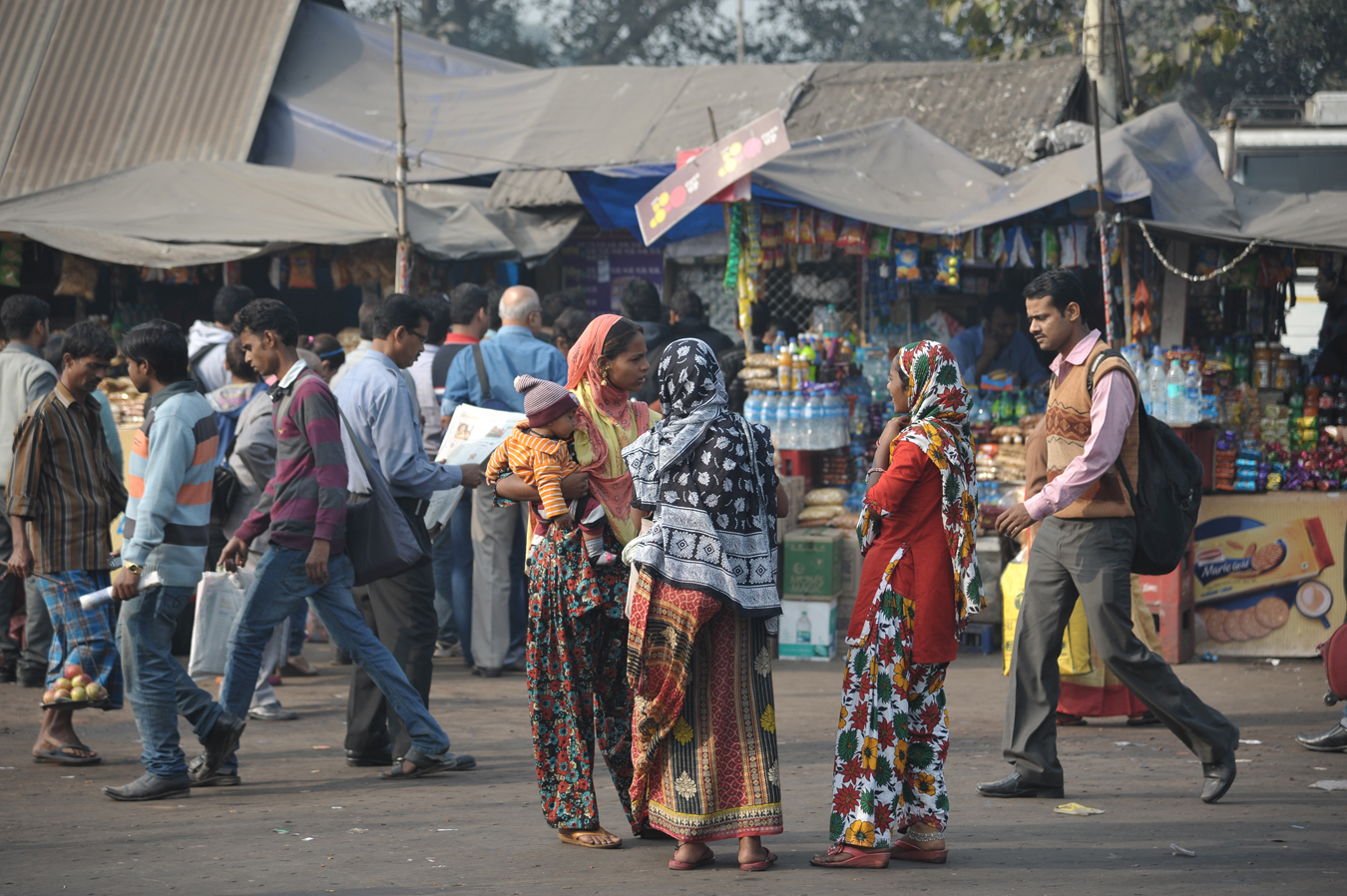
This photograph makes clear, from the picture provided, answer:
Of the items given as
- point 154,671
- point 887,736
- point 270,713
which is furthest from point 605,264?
point 887,736

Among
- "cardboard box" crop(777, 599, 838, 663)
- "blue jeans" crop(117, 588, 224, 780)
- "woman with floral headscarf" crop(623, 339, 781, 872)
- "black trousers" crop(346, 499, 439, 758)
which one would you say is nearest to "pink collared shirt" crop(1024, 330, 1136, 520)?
"woman with floral headscarf" crop(623, 339, 781, 872)

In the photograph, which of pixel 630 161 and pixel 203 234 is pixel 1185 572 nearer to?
pixel 630 161

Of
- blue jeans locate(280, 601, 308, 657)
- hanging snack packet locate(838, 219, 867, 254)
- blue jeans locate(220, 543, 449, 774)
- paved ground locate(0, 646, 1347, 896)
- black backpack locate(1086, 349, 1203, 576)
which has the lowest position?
paved ground locate(0, 646, 1347, 896)

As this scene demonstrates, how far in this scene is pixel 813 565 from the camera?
8.53m

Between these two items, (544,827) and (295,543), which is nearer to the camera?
(544,827)

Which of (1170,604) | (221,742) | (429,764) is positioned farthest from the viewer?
(1170,604)

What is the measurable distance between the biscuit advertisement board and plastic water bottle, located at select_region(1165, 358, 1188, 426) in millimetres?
636

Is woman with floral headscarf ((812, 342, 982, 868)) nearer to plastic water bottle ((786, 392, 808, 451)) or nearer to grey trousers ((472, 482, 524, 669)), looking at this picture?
grey trousers ((472, 482, 524, 669))

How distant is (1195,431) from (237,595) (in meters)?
5.72

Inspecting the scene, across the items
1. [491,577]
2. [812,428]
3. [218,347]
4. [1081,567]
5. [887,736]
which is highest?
[218,347]

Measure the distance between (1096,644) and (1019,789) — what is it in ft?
2.26

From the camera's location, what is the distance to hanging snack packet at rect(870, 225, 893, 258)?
9633 mm

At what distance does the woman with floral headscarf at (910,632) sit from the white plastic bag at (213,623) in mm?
3581

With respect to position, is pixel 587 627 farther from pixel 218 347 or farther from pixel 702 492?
pixel 218 347
